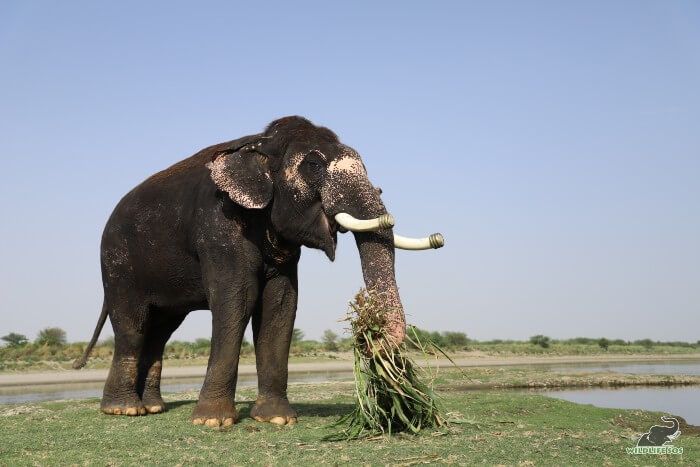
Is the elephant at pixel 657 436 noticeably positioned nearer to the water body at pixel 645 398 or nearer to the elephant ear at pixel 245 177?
the elephant ear at pixel 245 177

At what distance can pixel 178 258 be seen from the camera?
36.1 ft

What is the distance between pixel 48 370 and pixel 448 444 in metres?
27.5

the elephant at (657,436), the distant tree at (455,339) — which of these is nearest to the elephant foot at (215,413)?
the elephant at (657,436)

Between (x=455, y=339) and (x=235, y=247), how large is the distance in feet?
150

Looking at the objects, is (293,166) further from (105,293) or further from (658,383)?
(658,383)

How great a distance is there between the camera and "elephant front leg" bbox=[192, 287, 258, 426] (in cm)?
990

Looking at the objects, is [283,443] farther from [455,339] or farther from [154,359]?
[455,339]

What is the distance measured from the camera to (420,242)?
865 cm

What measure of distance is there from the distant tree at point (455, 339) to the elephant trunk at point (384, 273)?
4448 centimetres

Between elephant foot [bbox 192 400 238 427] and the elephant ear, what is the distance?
103 inches

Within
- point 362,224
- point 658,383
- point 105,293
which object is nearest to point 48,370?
point 105,293

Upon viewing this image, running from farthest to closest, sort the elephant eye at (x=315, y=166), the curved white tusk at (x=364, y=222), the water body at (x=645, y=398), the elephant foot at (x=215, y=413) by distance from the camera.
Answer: the water body at (x=645, y=398) < the elephant foot at (x=215, y=413) < the elephant eye at (x=315, y=166) < the curved white tusk at (x=364, y=222)

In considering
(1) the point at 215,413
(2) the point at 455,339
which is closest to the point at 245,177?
(1) the point at 215,413

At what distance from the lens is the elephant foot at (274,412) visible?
10.1 metres
